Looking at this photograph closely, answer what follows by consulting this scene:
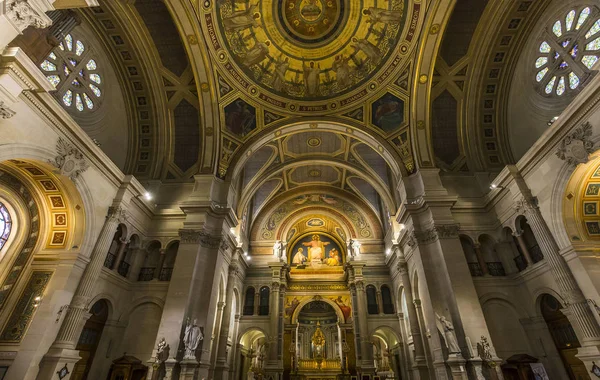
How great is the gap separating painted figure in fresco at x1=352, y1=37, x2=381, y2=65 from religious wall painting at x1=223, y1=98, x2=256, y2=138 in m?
6.53

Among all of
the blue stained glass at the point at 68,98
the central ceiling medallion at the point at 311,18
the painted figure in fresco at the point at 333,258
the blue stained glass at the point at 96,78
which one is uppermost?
the central ceiling medallion at the point at 311,18

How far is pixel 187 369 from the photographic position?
36.0 ft

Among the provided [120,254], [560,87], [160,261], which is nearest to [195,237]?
[160,261]

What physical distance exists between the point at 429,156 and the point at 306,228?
45.8 feet

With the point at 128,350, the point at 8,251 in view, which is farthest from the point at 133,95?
the point at 128,350

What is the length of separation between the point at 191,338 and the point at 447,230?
11480 millimetres

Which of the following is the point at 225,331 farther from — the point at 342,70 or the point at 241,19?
the point at 241,19

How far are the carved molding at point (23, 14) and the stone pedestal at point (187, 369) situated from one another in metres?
10.8

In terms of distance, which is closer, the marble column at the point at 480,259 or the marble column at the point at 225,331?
the marble column at the point at 480,259

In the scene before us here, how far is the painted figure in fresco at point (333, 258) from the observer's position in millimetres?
25062

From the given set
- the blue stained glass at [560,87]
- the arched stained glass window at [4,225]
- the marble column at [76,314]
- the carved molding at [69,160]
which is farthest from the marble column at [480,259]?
the arched stained glass window at [4,225]

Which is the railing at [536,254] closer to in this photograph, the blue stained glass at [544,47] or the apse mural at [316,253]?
the blue stained glass at [544,47]

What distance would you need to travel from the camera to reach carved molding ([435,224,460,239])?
13.0m

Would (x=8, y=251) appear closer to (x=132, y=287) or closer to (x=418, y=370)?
(x=132, y=287)
